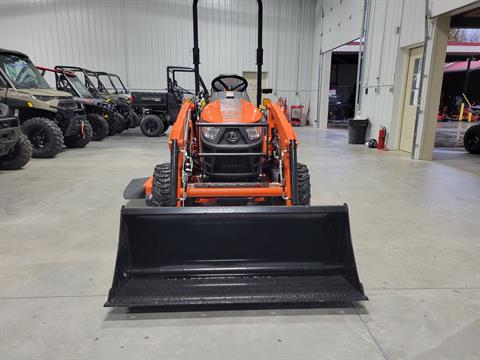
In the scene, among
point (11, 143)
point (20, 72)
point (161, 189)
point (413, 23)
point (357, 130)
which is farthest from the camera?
point (357, 130)

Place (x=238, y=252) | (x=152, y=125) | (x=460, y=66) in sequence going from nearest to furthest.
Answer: (x=238, y=252), (x=152, y=125), (x=460, y=66)

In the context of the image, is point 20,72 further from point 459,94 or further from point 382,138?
point 459,94

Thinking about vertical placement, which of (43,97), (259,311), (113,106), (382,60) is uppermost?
(382,60)

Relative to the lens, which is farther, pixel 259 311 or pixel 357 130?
pixel 357 130

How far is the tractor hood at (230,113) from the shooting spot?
3.20 metres

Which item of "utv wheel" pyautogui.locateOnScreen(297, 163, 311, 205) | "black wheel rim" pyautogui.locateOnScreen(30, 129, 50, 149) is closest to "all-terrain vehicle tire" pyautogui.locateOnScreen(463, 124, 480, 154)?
"utv wheel" pyautogui.locateOnScreen(297, 163, 311, 205)

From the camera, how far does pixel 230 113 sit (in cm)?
327

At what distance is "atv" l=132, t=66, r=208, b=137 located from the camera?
9.94m

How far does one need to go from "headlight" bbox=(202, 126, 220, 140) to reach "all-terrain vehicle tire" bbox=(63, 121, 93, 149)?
5624 mm

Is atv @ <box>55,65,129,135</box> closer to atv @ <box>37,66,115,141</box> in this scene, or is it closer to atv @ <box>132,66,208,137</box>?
atv @ <box>37,66,115,141</box>

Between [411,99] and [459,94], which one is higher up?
[459,94]

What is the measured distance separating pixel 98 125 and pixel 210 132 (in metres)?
7.07

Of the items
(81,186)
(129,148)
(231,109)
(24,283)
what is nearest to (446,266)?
(231,109)

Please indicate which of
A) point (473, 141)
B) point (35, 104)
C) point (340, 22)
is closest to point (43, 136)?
point (35, 104)
